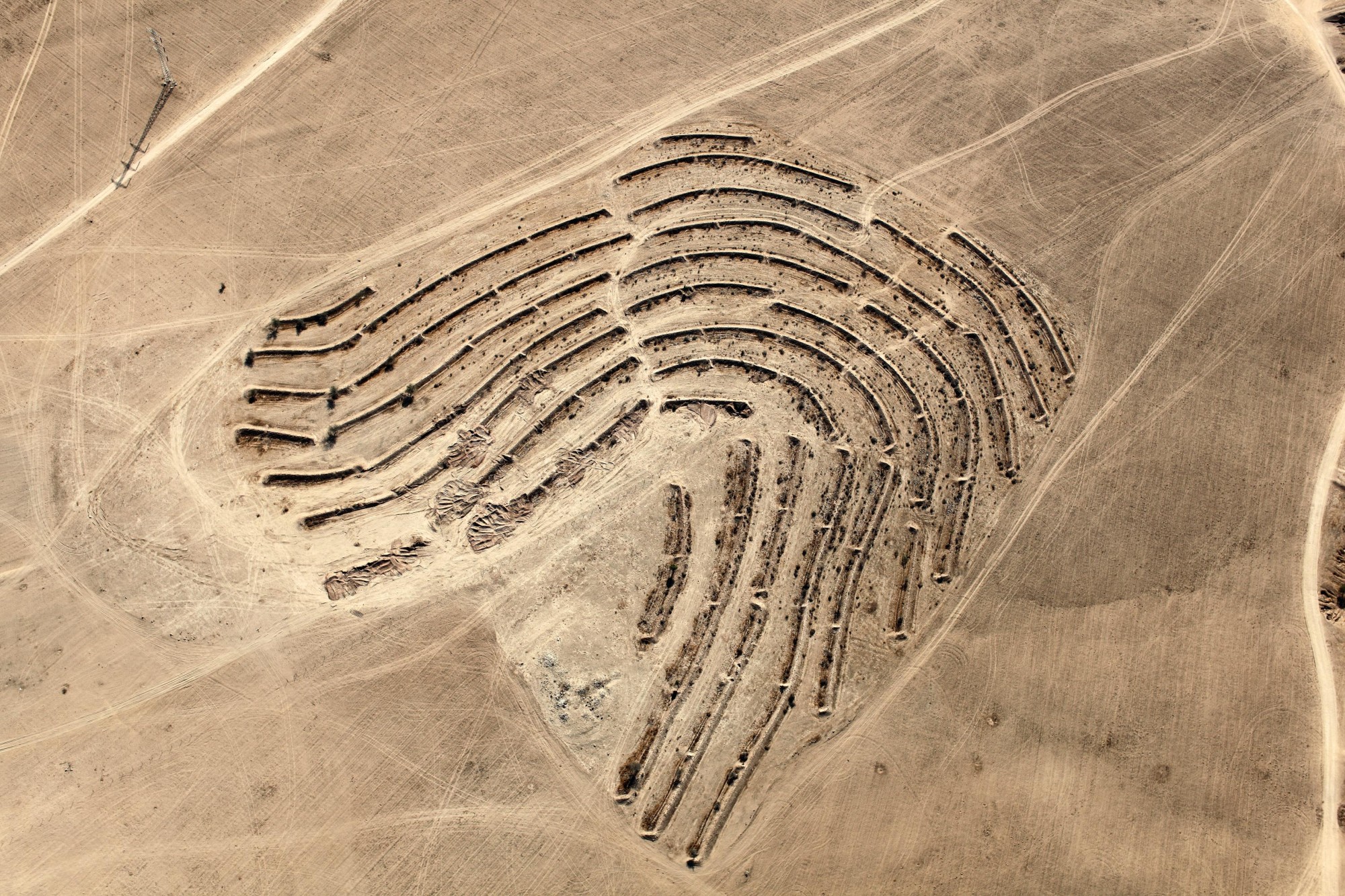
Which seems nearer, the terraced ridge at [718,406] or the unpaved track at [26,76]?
the terraced ridge at [718,406]

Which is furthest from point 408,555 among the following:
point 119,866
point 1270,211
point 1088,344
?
point 1270,211

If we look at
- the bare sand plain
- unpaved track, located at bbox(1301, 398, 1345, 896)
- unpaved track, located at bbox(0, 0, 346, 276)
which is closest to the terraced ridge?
the bare sand plain

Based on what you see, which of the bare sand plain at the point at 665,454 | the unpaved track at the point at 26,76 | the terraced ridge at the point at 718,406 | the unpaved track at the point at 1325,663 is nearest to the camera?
the bare sand plain at the point at 665,454

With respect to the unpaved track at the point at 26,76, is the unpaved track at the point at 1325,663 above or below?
below

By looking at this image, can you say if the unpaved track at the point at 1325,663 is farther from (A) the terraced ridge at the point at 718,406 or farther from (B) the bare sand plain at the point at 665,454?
(A) the terraced ridge at the point at 718,406

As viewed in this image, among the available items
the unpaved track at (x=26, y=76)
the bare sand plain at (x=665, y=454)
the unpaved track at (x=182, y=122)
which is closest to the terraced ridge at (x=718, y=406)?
the bare sand plain at (x=665, y=454)

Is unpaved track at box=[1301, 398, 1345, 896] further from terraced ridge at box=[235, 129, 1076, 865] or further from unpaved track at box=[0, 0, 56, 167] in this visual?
unpaved track at box=[0, 0, 56, 167]

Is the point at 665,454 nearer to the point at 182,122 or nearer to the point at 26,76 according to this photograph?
the point at 182,122
